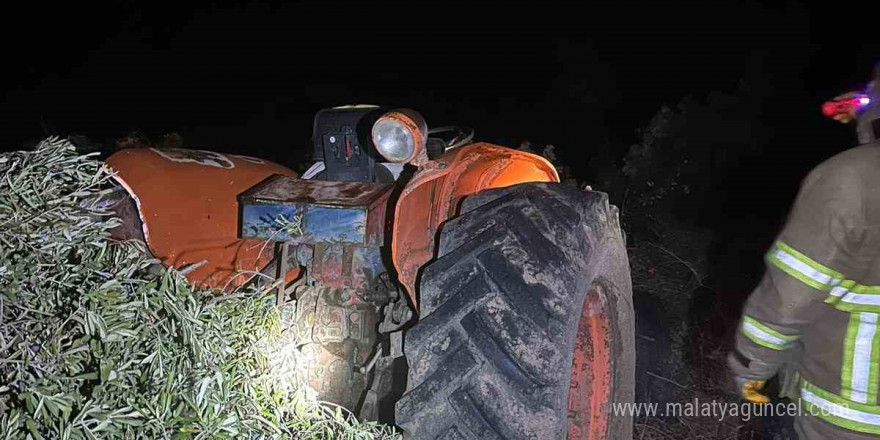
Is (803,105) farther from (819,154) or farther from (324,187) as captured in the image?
→ (324,187)

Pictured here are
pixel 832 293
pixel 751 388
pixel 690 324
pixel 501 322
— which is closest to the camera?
pixel 501 322

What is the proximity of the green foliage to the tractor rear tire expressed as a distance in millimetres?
414

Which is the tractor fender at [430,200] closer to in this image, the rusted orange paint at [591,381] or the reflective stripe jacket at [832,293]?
the rusted orange paint at [591,381]

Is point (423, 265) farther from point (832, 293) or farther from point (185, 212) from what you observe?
point (185, 212)

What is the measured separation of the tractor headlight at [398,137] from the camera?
281 cm

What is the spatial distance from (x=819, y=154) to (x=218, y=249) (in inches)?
350

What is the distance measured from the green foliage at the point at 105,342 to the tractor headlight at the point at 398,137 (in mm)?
793

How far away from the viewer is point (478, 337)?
7.53 ft

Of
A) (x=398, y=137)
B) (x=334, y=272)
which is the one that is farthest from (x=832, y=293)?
(x=334, y=272)

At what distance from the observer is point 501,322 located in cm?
228

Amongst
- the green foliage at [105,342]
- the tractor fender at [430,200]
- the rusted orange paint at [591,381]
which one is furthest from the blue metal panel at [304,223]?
the rusted orange paint at [591,381]

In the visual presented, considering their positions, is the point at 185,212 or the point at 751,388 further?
the point at 185,212

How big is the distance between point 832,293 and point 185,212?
2931 millimetres

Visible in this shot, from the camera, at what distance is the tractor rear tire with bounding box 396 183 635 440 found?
2.23 metres
